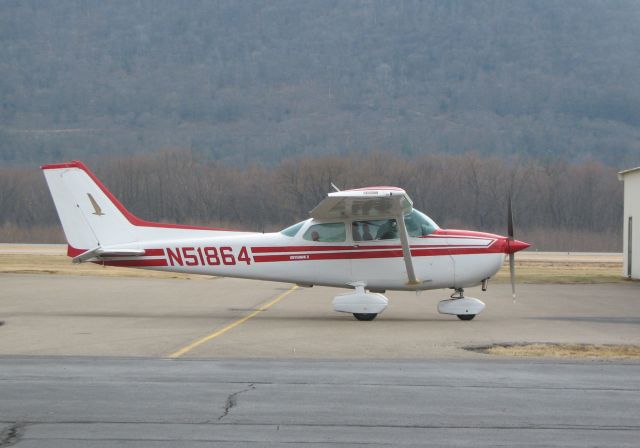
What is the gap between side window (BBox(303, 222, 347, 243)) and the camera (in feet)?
62.8

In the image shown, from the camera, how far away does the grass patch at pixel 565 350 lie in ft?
44.2

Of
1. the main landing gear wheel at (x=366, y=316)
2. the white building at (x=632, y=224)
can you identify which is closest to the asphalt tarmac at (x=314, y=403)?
the main landing gear wheel at (x=366, y=316)

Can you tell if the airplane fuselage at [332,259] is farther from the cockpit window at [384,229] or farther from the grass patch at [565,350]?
the grass patch at [565,350]

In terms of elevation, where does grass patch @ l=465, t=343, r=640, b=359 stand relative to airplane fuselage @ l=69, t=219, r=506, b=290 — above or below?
below

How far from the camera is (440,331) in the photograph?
659 inches

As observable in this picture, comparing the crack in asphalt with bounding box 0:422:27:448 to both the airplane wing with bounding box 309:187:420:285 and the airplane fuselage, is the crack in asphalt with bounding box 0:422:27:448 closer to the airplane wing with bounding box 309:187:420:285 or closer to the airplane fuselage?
the airplane wing with bounding box 309:187:420:285

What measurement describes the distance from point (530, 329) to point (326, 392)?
797 cm

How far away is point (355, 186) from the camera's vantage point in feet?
245

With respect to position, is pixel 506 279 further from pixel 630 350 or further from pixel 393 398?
pixel 393 398

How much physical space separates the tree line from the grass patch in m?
58.7

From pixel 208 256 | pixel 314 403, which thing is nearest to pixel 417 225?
pixel 208 256

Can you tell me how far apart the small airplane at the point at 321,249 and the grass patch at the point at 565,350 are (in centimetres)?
429

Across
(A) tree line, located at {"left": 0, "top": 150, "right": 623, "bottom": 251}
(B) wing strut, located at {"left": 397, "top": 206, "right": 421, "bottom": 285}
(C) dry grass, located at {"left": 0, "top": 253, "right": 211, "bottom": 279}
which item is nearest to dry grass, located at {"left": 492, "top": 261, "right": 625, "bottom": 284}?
(C) dry grass, located at {"left": 0, "top": 253, "right": 211, "bottom": 279}

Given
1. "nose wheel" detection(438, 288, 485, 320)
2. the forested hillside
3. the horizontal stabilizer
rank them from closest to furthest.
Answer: "nose wheel" detection(438, 288, 485, 320) < the horizontal stabilizer < the forested hillside
